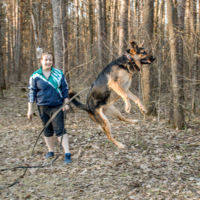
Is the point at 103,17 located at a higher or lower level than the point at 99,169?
higher

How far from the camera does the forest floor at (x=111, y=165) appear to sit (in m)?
3.40

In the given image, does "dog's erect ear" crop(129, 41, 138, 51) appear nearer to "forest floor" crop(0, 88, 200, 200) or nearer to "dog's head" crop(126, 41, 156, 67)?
"dog's head" crop(126, 41, 156, 67)

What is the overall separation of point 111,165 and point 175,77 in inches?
130

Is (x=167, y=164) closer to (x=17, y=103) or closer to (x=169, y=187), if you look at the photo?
(x=169, y=187)

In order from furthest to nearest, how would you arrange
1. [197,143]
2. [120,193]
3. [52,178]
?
[197,143], [52,178], [120,193]

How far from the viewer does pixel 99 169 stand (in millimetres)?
4270

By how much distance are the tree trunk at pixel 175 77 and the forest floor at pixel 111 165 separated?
0.41m

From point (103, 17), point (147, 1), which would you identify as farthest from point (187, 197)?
point (103, 17)

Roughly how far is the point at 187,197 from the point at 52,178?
2355 millimetres

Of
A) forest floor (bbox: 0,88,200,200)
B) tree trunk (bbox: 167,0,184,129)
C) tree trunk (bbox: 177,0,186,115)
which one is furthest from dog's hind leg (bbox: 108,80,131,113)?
tree trunk (bbox: 177,0,186,115)

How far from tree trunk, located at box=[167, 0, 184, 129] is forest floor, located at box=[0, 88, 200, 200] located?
41 cm

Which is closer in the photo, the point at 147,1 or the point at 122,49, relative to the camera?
the point at 147,1

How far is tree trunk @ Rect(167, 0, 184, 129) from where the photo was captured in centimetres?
592

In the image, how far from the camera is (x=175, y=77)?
20.1 feet
